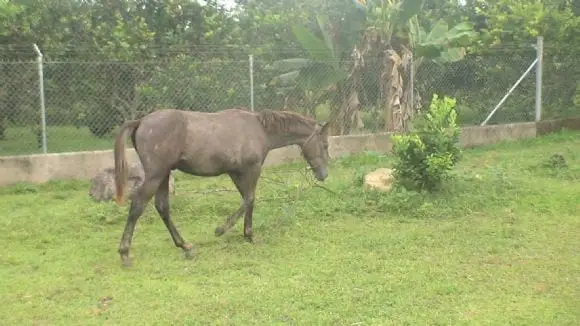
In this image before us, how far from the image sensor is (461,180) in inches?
322

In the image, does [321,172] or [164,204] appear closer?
[164,204]

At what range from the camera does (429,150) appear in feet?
25.3

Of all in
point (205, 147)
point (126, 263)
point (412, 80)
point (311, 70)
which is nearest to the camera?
point (126, 263)

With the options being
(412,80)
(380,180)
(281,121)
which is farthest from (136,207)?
(412,80)

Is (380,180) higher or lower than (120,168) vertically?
lower

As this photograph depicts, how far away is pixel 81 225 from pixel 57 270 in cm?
157

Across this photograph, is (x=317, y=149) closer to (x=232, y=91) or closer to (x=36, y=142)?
(x=232, y=91)

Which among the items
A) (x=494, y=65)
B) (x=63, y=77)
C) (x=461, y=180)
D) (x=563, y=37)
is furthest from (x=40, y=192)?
(x=563, y=37)

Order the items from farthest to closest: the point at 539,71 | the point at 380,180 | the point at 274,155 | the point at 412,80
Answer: the point at 539,71
the point at 412,80
the point at 274,155
the point at 380,180

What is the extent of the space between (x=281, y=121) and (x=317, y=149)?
54 centimetres

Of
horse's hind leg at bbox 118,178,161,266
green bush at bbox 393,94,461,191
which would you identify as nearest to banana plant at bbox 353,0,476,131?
green bush at bbox 393,94,461,191

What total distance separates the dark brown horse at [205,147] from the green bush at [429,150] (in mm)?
1326

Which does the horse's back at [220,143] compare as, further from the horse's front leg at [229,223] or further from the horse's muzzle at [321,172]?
the horse's muzzle at [321,172]

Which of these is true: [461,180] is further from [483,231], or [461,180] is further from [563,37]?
[563,37]
